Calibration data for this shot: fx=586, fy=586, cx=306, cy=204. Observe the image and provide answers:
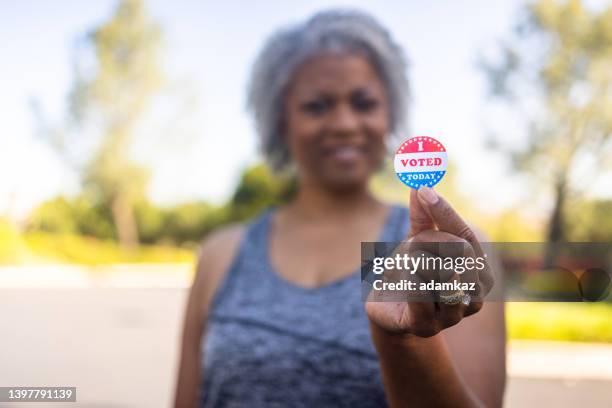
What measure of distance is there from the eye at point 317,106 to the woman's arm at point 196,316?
0.39 meters

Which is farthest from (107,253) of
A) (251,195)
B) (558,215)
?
(558,215)

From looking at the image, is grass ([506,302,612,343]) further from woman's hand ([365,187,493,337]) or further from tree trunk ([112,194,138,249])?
tree trunk ([112,194,138,249])

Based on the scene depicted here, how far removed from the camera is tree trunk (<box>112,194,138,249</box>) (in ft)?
47.5

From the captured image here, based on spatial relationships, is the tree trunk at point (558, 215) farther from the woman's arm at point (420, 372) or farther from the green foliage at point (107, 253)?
the green foliage at point (107, 253)

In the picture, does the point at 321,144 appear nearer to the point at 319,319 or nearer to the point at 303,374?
the point at 319,319

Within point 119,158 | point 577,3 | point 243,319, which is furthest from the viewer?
point 119,158

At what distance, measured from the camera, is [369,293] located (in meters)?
0.71

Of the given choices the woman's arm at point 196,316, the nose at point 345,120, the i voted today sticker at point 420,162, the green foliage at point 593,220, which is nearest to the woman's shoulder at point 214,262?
the woman's arm at point 196,316

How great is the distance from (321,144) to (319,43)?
0.79 feet

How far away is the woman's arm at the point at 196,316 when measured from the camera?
145 cm

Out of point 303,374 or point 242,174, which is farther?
point 242,174

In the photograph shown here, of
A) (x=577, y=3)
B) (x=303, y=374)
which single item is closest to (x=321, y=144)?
(x=303, y=374)

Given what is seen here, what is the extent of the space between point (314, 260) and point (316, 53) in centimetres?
49

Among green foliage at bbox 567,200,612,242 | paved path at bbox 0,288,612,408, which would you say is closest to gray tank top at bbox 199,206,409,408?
paved path at bbox 0,288,612,408
